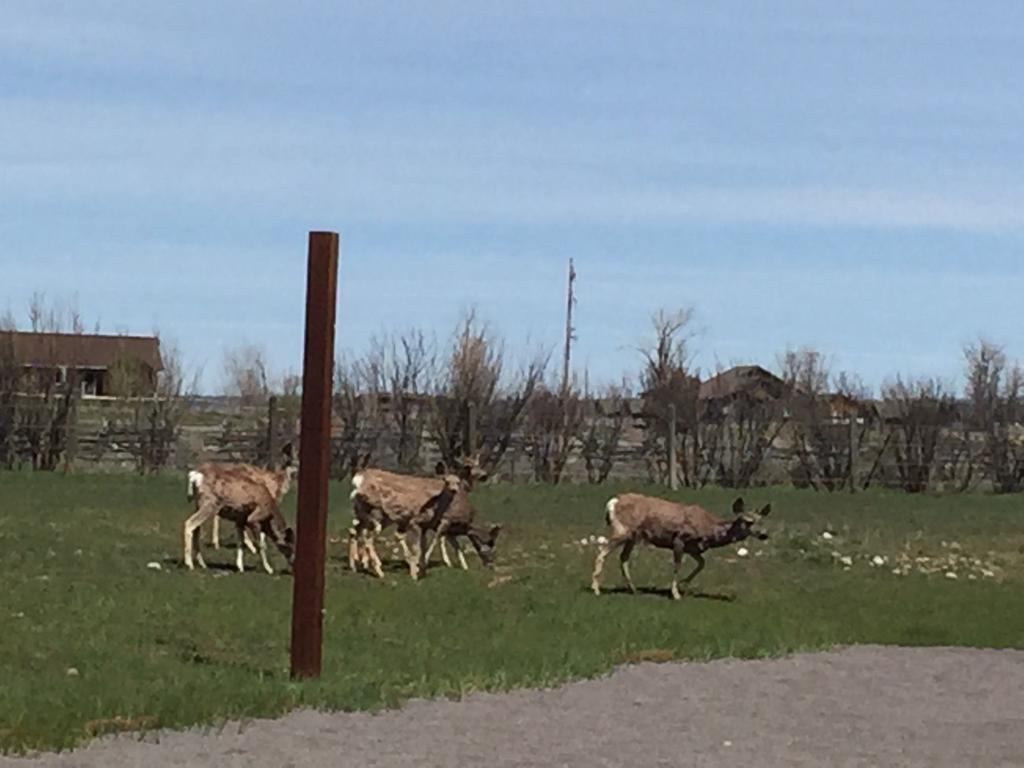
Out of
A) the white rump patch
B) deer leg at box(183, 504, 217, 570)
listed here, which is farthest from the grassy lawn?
the white rump patch

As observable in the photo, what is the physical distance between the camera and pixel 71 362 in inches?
1821

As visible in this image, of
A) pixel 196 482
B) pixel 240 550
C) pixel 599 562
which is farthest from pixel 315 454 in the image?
pixel 196 482

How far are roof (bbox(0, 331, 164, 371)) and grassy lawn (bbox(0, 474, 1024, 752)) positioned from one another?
1443 cm

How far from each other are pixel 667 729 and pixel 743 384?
127ft

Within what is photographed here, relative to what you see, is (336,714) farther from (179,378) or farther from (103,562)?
(179,378)

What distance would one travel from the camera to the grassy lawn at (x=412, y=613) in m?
12.6

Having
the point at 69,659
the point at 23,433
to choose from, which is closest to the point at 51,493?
the point at 23,433

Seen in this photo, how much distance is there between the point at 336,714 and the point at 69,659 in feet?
9.32

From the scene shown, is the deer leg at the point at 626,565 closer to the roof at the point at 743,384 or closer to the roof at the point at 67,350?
the roof at the point at 743,384

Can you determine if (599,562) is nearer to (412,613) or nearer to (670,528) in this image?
(670,528)

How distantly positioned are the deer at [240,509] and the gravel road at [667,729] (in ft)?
24.0

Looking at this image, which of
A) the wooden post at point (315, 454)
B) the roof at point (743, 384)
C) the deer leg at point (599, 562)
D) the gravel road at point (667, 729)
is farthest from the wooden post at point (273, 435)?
the wooden post at point (315, 454)

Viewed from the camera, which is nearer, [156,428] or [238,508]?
[238,508]

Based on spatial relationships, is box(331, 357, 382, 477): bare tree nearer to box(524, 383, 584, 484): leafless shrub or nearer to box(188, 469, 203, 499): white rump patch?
box(524, 383, 584, 484): leafless shrub
